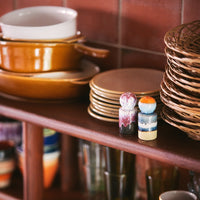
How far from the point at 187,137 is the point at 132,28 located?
449 millimetres

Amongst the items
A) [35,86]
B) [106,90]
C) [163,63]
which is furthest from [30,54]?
[163,63]

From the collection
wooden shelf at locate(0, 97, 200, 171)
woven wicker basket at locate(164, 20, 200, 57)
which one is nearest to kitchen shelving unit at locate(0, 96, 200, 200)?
wooden shelf at locate(0, 97, 200, 171)

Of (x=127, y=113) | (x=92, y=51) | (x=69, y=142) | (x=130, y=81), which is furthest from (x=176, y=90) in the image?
(x=69, y=142)

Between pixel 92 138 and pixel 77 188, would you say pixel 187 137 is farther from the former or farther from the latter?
pixel 77 188

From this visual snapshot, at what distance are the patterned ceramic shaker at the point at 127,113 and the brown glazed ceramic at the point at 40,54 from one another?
236 millimetres

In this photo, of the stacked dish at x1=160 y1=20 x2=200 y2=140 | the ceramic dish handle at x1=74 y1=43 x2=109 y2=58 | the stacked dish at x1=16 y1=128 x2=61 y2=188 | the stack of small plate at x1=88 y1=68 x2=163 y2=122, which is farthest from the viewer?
the stacked dish at x1=16 y1=128 x2=61 y2=188

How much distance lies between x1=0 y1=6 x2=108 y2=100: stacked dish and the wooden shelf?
4 centimetres

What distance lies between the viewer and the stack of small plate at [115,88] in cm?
114

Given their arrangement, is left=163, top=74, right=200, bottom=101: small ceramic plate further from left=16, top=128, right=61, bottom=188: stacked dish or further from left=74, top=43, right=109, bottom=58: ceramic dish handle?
left=16, top=128, right=61, bottom=188: stacked dish

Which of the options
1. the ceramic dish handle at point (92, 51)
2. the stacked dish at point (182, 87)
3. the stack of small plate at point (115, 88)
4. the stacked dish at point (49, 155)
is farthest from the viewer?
the stacked dish at point (49, 155)

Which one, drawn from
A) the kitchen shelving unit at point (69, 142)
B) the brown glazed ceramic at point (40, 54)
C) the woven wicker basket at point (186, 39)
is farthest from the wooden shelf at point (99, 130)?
the woven wicker basket at point (186, 39)

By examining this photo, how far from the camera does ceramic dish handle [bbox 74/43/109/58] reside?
125 cm

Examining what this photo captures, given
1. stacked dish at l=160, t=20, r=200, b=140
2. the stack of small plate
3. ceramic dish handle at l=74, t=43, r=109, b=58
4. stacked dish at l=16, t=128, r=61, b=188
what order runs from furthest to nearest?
stacked dish at l=16, t=128, r=61, b=188 < ceramic dish handle at l=74, t=43, r=109, b=58 < the stack of small plate < stacked dish at l=160, t=20, r=200, b=140

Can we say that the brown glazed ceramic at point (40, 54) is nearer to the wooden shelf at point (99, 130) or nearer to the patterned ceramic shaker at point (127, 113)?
the wooden shelf at point (99, 130)
